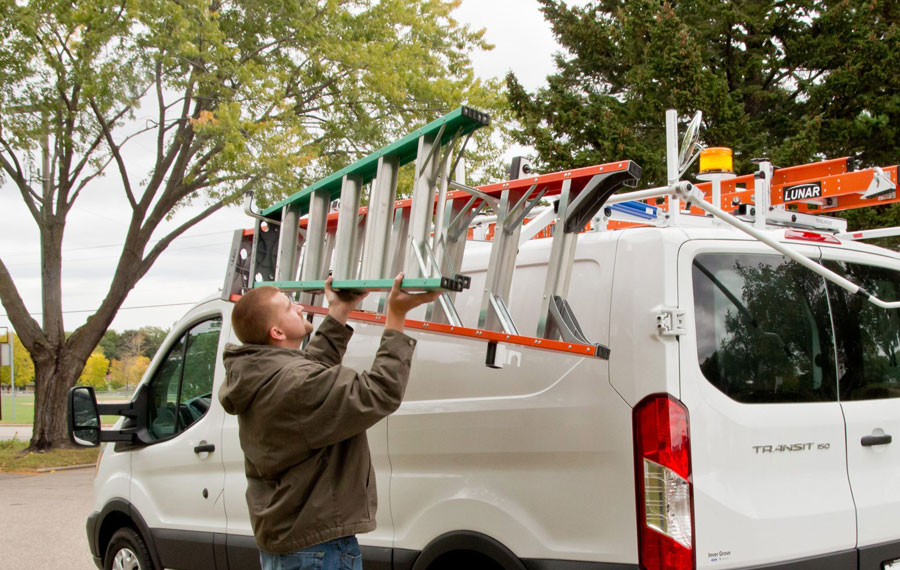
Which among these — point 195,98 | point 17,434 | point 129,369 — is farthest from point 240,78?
point 129,369

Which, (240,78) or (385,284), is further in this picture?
(240,78)

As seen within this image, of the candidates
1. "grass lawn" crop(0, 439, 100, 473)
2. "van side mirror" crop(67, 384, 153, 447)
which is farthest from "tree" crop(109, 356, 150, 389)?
"van side mirror" crop(67, 384, 153, 447)

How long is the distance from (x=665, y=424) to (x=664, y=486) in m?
0.19

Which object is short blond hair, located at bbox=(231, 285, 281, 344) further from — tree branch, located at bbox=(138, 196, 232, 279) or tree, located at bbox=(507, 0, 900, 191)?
tree branch, located at bbox=(138, 196, 232, 279)

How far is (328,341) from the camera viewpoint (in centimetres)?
312

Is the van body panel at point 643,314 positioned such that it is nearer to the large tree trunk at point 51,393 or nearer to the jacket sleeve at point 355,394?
the jacket sleeve at point 355,394

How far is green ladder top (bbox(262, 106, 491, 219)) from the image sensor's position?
2.67 meters

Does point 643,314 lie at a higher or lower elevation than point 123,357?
higher

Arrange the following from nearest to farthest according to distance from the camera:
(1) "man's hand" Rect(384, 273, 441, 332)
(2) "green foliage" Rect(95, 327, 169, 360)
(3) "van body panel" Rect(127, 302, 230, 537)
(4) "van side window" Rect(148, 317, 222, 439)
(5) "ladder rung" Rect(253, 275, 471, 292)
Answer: (5) "ladder rung" Rect(253, 275, 471, 292) → (1) "man's hand" Rect(384, 273, 441, 332) → (3) "van body panel" Rect(127, 302, 230, 537) → (4) "van side window" Rect(148, 317, 222, 439) → (2) "green foliage" Rect(95, 327, 169, 360)

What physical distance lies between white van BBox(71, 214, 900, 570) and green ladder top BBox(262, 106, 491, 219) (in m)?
0.53

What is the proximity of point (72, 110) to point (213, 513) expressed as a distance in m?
13.5

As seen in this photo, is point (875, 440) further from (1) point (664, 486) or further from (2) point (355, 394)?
(2) point (355, 394)

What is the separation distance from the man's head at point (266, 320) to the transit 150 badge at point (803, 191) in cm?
257

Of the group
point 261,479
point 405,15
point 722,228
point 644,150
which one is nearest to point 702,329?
point 722,228
